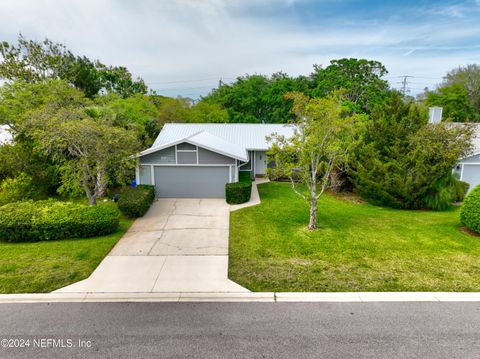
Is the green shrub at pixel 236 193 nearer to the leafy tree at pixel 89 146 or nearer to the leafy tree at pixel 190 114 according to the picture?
the leafy tree at pixel 89 146

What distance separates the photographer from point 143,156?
49.3 ft

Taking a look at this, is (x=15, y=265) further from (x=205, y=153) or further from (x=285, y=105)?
→ (x=285, y=105)

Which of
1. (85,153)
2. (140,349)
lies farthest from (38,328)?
(85,153)

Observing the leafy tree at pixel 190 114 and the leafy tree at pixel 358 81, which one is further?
the leafy tree at pixel 190 114

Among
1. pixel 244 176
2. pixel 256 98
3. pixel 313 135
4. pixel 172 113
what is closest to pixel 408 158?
pixel 313 135

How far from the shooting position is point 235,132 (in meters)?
22.6

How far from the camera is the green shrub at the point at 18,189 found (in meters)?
12.9

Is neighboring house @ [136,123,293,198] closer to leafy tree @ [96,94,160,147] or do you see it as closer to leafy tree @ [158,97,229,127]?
leafy tree @ [96,94,160,147]

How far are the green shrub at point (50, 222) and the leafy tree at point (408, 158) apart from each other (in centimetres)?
1185

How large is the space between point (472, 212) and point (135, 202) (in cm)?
1228

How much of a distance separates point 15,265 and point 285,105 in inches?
1166

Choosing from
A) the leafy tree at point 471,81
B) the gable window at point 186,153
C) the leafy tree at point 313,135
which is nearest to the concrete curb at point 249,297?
the leafy tree at point 313,135

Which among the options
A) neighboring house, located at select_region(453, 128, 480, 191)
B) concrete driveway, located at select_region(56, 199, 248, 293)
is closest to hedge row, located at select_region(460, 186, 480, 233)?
neighboring house, located at select_region(453, 128, 480, 191)

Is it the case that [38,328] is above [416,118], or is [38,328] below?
A: below
